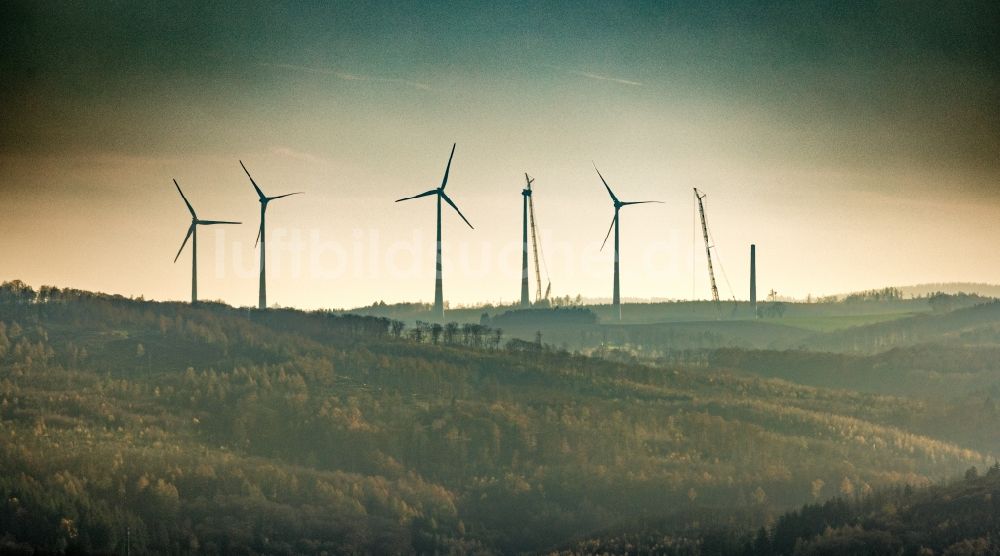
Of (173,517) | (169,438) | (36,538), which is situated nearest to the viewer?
(36,538)

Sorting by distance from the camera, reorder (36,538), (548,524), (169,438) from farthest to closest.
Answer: (169,438) < (548,524) < (36,538)

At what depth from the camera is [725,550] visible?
142500mm

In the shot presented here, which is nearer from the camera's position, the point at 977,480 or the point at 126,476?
the point at 977,480

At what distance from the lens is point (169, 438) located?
196m

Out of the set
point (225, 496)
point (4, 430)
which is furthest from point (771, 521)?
point (4, 430)

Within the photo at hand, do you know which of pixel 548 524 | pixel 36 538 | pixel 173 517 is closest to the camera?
pixel 36 538

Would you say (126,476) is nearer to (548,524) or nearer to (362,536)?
(362,536)

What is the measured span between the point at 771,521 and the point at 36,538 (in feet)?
265

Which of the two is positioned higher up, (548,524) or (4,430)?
(4,430)

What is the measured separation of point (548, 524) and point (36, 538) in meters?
66.6

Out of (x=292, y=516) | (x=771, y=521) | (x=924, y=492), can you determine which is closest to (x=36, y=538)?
(x=292, y=516)

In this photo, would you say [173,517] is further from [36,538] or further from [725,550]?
[725,550]

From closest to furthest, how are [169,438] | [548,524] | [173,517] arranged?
[173,517], [548,524], [169,438]

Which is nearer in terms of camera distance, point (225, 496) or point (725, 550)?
point (725, 550)
